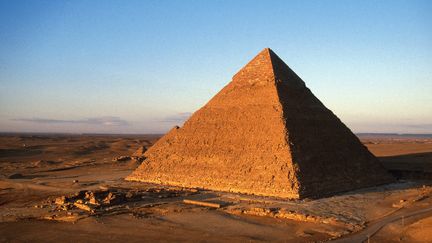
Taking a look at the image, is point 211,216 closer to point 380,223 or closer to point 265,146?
point 265,146

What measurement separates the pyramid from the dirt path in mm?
4469

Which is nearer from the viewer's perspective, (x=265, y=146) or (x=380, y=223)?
(x=380, y=223)

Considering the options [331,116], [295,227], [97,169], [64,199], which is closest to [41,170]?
[97,169]

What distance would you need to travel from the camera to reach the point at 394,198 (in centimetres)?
2342

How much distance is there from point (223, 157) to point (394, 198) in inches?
398

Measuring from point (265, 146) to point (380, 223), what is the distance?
28.4ft

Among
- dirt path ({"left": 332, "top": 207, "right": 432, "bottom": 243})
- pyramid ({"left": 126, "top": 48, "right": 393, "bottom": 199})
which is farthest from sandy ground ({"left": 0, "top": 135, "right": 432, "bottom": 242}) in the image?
pyramid ({"left": 126, "top": 48, "right": 393, "bottom": 199})

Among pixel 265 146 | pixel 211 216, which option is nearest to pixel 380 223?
pixel 211 216

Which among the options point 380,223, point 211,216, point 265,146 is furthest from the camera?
point 265,146

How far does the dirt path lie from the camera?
15301 mm

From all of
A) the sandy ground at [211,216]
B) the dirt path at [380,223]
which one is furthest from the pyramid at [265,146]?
the dirt path at [380,223]

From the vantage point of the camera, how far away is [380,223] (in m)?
17.8

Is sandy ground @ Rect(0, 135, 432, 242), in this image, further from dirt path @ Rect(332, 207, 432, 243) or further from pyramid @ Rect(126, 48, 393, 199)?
pyramid @ Rect(126, 48, 393, 199)

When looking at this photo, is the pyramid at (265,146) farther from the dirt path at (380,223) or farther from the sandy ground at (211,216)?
the dirt path at (380,223)
